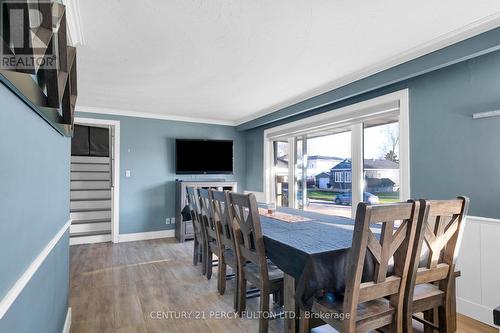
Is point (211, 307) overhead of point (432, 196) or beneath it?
beneath

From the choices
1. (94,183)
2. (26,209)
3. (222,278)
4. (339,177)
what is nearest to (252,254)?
(222,278)

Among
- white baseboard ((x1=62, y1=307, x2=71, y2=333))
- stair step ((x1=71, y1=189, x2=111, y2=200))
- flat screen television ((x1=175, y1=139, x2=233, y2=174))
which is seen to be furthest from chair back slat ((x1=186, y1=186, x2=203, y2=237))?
stair step ((x1=71, y1=189, x2=111, y2=200))

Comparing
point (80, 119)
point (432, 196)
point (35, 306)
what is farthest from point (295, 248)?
point (80, 119)

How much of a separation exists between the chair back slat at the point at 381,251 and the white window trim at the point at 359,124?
158 centimetres

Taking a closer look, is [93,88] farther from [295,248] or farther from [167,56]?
[295,248]

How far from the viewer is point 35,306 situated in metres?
1.08

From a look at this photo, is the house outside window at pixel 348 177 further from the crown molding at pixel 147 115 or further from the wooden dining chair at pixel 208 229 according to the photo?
the crown molding at pixel 147 115

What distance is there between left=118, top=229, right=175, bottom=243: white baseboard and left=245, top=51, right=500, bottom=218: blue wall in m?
4.15

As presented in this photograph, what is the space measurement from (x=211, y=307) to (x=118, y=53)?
8.14 ft

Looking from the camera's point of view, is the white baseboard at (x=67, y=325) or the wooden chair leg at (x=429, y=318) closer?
the wooden chair leg at (x=429, y=318)

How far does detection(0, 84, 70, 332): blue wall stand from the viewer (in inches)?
29.7

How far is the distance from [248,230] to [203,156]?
356cm

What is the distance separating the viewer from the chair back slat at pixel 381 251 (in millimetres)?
1354

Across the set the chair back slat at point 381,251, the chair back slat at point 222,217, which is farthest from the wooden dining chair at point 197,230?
the chair back slat at point 381,251
